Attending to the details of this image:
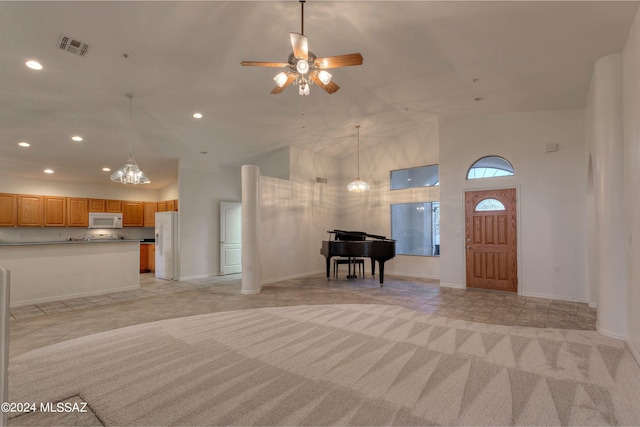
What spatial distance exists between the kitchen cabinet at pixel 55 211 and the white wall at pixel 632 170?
11013 millimetres


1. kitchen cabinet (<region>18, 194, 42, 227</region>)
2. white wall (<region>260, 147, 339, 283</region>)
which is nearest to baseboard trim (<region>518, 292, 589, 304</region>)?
white wall (<region>260, 147, 339, 283</region>)

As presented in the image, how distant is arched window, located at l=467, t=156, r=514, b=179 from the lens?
18.6 feet

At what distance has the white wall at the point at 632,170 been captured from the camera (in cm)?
279

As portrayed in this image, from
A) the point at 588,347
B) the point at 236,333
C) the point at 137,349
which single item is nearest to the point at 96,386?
the point at 137,349

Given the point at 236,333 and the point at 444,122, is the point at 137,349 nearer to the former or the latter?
the point at 236,333

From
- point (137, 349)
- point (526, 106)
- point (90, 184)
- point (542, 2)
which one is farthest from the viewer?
point (90, 184)

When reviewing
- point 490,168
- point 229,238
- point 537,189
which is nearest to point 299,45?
point 490,168

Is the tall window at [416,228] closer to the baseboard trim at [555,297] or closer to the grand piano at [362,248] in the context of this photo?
the grand piano at [362,248]

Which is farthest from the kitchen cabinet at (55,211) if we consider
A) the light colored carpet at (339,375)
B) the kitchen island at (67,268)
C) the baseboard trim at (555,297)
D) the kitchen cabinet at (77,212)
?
the baseboard trim at (555,297)

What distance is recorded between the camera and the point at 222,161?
7750mm

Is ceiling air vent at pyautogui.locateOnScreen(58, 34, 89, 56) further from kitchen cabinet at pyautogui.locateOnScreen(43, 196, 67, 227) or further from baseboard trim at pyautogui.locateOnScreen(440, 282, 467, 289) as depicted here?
baseboard trim at pyautogui.locateOnScreen(440, 282, 467, 289)

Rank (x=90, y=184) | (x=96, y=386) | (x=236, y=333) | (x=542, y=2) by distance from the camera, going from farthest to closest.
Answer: (x=90, y=184) < (x=236, y=333) < (x=542, y=2) < (x=96, y=386)

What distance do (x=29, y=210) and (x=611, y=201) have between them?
36.8 feet

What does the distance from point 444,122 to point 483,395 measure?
532 centimetres
